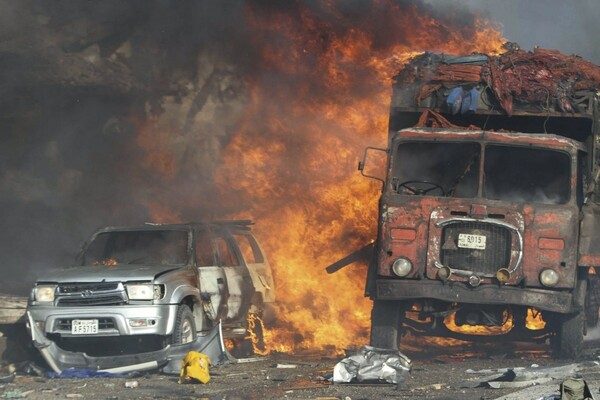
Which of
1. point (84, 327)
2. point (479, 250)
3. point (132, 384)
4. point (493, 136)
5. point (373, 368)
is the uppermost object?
point (493, 136)

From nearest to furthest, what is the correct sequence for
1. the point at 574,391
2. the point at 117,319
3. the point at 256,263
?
the point at 574,391
the point at 117,319
the point at 256,263

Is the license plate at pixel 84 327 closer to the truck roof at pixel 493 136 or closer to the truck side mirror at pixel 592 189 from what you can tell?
the truck roof at pixel 493 136

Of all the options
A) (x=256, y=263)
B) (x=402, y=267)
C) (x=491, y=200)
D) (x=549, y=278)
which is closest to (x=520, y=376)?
(x=549, y=278)

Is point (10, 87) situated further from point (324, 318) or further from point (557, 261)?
point (557, 261)

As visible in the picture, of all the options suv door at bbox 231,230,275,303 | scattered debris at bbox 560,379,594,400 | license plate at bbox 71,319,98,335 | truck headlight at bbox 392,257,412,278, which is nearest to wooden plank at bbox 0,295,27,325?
license plate at bbox 71,319,98,335

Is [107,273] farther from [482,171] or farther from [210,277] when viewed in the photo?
[482,171]

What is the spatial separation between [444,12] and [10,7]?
29.2 feet

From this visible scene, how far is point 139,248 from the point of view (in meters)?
12.8

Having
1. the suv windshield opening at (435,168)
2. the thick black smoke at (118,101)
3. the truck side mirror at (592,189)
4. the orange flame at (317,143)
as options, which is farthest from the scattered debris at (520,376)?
the thick black smoke at (118,101)

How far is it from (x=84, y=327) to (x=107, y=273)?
762 mm

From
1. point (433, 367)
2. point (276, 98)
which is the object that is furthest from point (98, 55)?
point (433, 367)

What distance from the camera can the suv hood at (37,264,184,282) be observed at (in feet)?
36.8

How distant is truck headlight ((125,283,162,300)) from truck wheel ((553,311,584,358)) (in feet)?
17.1

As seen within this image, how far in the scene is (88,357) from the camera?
11078 mm
